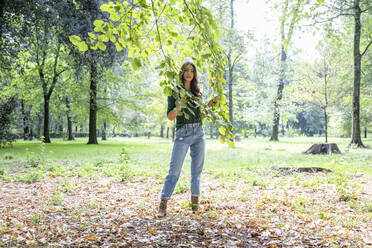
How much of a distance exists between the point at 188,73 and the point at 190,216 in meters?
1.92

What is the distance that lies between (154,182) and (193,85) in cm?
311

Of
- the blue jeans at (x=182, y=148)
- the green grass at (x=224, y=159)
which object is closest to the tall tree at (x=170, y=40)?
the blue jeans at (x=182, y=148)

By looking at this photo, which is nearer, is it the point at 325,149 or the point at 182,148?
the point at 182,148

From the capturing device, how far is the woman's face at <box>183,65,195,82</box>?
364cm

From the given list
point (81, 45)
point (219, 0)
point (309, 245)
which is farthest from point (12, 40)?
point (219, 0)

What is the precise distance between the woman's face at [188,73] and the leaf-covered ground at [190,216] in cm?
185

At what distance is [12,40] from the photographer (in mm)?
8953

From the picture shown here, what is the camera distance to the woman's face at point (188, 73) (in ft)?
12.0

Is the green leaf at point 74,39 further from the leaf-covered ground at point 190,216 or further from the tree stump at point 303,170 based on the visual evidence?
the tree stump at point 303,170

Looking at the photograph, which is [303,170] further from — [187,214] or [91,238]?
[91,238]

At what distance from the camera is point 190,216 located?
3.77 m

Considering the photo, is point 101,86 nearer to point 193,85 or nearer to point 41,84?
point 41,84

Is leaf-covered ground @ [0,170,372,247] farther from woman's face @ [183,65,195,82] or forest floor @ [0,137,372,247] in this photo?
woman's face @ [183,65,195,82]

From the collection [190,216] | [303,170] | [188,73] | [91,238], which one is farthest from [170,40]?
[303,170]
